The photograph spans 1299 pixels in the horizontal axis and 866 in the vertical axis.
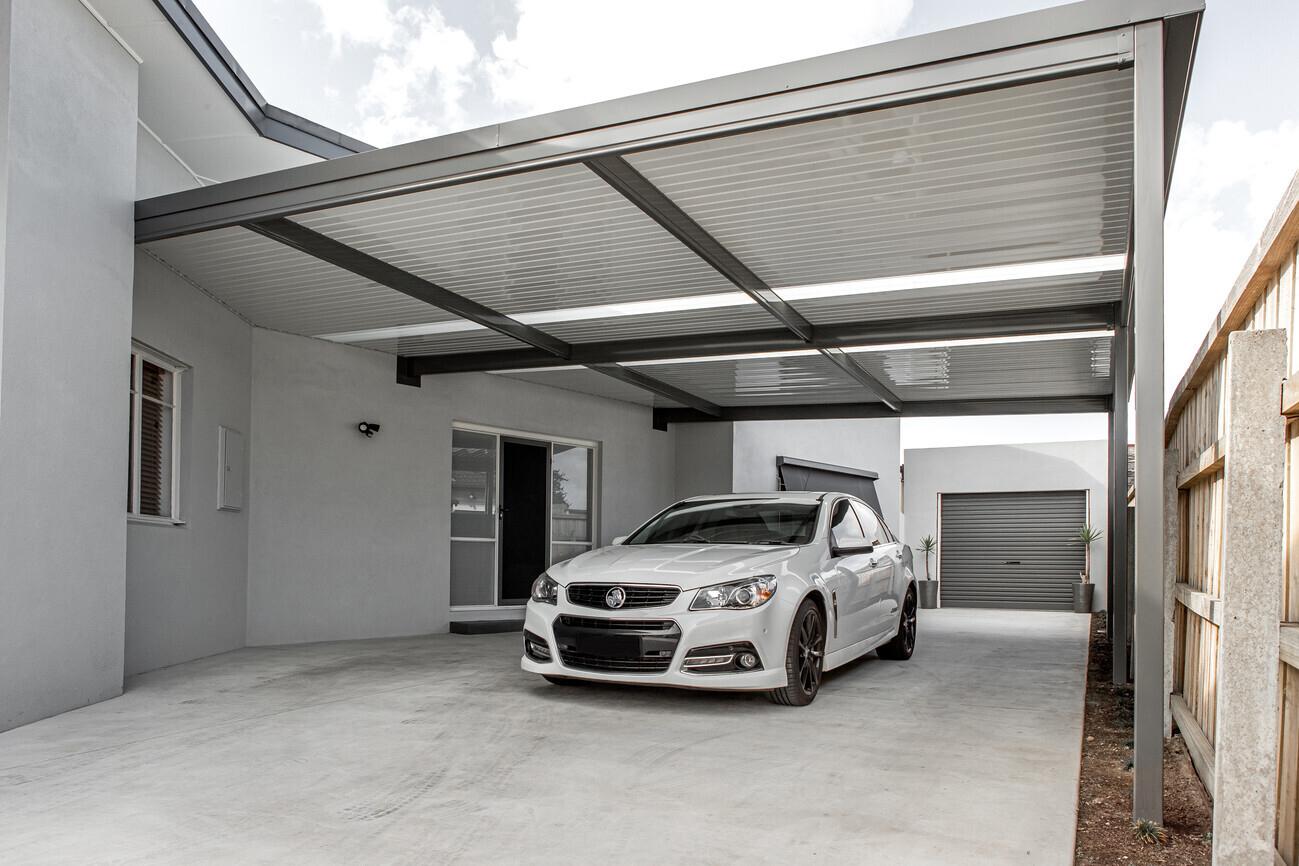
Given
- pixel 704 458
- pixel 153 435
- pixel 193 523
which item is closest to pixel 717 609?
pixel 193 523

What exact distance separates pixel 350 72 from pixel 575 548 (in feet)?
57.2

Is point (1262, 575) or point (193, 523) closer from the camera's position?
point (1262, 575)

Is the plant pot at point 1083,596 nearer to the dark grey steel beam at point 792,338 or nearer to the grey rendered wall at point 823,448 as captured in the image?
the grey rendered wall at point 823,448

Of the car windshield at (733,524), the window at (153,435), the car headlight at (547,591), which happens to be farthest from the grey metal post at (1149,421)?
the window at (153,435)

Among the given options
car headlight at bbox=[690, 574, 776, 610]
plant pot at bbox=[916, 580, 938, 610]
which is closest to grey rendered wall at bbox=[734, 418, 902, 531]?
plant pot at bbox=[916, 580, 938, 610]

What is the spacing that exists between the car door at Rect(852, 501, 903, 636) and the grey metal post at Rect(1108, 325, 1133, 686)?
164 centimetres

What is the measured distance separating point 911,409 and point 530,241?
24.7 ft

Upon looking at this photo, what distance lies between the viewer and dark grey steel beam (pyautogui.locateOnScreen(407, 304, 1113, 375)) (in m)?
8.21

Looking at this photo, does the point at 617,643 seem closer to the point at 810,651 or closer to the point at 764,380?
the point at 810,651

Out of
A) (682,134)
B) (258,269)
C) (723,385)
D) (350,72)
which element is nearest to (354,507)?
(258,269)

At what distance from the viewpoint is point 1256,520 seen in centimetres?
254

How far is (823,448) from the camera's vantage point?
58.7 ft

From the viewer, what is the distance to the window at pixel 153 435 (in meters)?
7.33

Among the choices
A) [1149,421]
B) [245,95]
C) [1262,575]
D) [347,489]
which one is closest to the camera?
[1262,575]
